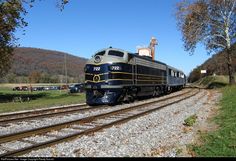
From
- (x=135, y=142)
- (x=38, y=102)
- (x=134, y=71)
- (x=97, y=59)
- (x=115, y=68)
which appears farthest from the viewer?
(x=38, y=102)

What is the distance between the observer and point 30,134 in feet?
33.7

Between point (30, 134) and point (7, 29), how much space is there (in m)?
21.9

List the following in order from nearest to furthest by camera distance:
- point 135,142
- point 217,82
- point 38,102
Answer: point 135,142 → point 38,102 → point 217,82

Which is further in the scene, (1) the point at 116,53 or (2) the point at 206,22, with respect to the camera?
(2) the point at 206,22

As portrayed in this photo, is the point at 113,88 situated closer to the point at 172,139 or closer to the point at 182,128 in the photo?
the point at 182,128

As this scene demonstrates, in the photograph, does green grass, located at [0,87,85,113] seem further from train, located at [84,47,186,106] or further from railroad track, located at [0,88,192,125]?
train, located at [84,47,186,106]

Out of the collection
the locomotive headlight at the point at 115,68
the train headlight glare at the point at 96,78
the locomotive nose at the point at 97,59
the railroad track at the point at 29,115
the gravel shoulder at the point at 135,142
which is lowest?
the gravel shoulder at the point at 135,142

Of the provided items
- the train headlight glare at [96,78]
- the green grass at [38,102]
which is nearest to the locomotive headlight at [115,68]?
the train headlight glare at [96,78]

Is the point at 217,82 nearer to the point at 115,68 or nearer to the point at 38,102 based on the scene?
the point at 38,102

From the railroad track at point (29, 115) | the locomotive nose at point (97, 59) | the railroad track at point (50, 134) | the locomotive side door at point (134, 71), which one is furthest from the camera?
the locomotive side door at point (134, 71)

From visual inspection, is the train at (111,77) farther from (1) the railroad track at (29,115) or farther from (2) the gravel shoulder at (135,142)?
(2) the gravel shoulder at (135,142)

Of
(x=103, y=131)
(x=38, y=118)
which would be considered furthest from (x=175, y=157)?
(x=38, y=118)

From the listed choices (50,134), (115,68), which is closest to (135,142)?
(50,134)

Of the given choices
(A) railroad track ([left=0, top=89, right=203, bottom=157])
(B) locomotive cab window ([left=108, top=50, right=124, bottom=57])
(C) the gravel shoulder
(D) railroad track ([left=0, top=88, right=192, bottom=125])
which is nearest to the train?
(B) locomotive cab window ([left=108, top=50, right=124, bottom=57])
